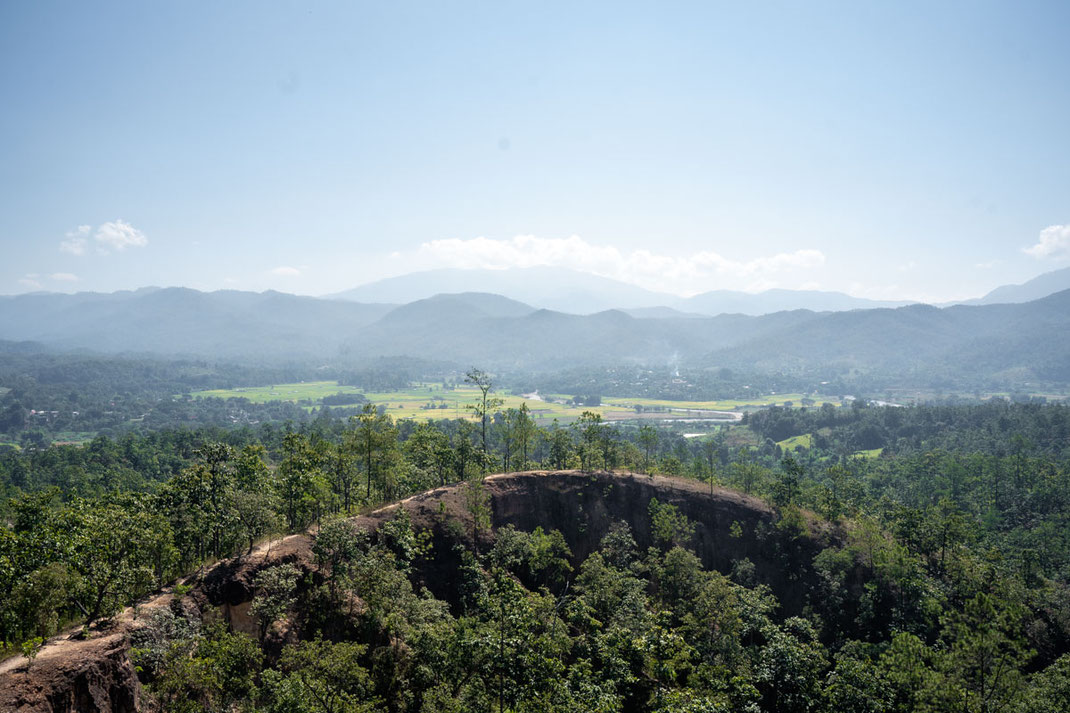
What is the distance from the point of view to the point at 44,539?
29.0 meters

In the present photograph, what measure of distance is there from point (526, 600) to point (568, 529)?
2438cm

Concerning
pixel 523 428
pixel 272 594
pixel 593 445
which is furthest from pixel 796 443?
pixel 272 594

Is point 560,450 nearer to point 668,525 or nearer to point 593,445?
point 593,445

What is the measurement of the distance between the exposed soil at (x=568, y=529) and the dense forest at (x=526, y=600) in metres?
0.82

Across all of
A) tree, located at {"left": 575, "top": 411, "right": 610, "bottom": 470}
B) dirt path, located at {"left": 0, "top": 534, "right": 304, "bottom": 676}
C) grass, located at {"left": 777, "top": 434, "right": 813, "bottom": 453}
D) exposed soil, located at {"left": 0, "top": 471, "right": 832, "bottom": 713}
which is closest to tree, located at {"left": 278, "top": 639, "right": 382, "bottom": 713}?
dirt path, located at {"left": 0, "top": 534, "right": 304, "bottom": 676}

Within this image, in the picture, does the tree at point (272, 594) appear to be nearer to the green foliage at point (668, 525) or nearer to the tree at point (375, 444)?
the tree at point (375, 444)

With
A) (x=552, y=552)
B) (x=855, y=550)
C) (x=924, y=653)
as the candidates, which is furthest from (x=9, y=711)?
(x=855, y=550)

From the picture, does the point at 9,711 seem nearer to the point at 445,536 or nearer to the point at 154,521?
the point at 154,521

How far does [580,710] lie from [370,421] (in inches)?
1223

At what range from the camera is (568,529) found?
58844 millimetres

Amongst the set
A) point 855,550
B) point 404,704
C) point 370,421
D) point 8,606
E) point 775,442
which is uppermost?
point 370,421

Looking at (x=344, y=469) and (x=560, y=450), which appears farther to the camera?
(x=560, y=450)

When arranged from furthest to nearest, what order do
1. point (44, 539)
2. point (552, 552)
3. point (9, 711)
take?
1. point (552, 552)
2. point (44, 539)
3. point (9, 711)

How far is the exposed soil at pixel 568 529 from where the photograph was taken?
3216 cm
